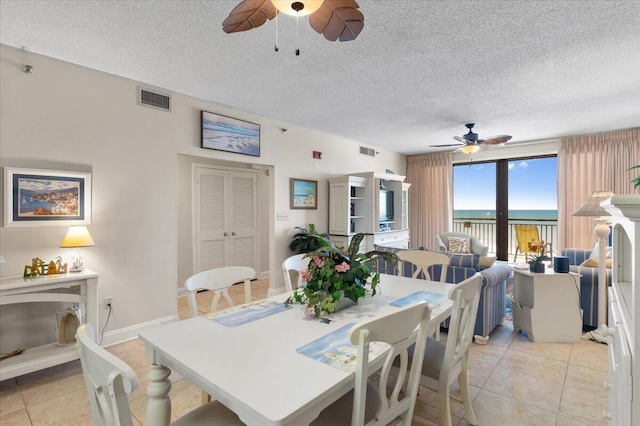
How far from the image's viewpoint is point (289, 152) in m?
4.80

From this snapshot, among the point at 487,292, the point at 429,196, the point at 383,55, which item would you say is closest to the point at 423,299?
the point at 487,292

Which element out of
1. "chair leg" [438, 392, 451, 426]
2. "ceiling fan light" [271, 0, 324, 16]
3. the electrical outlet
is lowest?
"chair leg" [438, 392, 451, 426]

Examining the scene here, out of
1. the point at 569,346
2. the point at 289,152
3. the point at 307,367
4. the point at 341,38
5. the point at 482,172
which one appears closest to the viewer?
the point at 307,367

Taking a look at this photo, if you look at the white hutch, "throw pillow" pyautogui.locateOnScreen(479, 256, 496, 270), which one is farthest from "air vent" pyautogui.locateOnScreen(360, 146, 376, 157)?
"throw pillow" pyautogui.locateOnScreen(479, 256, 496, 270)

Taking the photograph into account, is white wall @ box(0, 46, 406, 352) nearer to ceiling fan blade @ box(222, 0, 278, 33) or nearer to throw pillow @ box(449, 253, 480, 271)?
ceiling fan blade @ box(222, 0, 278, 33)

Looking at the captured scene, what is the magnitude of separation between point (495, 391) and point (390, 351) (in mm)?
1656

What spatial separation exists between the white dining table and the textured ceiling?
74.0 inches

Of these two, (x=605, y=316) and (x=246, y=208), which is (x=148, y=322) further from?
(x=605, y=316)

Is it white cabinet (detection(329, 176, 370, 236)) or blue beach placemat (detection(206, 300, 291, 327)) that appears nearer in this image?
blue beach placemat (detection(206, 300, 291, 327))

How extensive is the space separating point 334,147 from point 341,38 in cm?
397

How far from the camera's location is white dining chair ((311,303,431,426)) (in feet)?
3.39

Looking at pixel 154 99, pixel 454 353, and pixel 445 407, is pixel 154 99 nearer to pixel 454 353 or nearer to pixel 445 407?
pixel 454 353

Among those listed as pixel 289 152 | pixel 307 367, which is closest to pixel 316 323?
pixel 307 367

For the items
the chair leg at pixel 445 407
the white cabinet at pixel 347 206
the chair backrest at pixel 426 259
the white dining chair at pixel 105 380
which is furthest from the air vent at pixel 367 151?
the white dining chair at pixel 105 380
